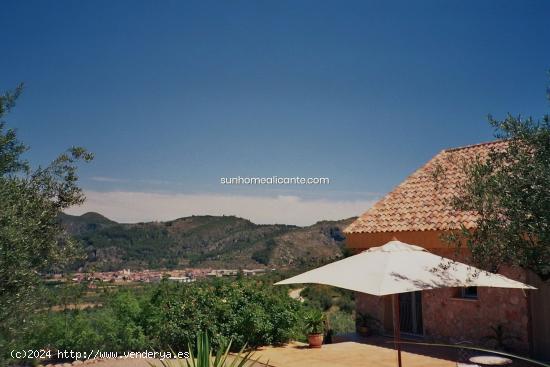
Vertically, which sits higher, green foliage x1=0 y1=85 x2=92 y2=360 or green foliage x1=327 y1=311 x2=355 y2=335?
green foliage x1=0 y1=85 x2=92 y2=360

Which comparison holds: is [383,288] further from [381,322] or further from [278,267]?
[278,267]

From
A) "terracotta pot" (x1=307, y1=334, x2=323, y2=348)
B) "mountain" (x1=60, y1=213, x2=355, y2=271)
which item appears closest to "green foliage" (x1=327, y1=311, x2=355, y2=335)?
"terracotta pot" (x1=307, y1=334, x2=323, y2=348)

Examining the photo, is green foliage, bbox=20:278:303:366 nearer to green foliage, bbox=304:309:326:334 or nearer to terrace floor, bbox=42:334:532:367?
green foliage, bbox=304:309:326:334

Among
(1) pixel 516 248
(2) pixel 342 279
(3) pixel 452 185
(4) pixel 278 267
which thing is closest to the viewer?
(2) pixel 342 279

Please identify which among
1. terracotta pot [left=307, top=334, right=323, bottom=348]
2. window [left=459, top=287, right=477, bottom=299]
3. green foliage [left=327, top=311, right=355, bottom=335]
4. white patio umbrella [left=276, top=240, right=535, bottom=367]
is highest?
white patio umbrella [left=276, top=240, right=535, bottom=367]

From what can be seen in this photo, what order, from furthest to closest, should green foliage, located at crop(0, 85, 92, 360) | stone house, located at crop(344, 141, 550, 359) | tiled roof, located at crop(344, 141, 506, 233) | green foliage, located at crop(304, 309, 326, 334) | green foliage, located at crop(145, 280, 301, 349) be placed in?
tiled roof, located at crop(344, 141, 506, 233) → green foliage, located at crop(304, 309, 326, 334) → green foliage, located at crop(145, 280, 301, 349) → stone house, located at crop(344, 141, 550, 359) → green foliage, located at crop(0, 85, 92, 360)

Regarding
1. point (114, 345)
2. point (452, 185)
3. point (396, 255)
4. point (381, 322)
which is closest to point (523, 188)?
point (396, 255)

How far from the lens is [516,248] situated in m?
8.84

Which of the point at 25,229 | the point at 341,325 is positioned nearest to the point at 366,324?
the point at 341,325

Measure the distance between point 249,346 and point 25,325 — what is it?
24.4ft

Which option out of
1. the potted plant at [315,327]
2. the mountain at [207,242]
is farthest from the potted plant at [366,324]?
the mountain at [207,242]

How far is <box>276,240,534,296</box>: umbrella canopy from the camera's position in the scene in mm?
7629

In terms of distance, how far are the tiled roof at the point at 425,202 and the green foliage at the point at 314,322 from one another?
322cm

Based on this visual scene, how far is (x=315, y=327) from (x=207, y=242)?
54408 millimetres
